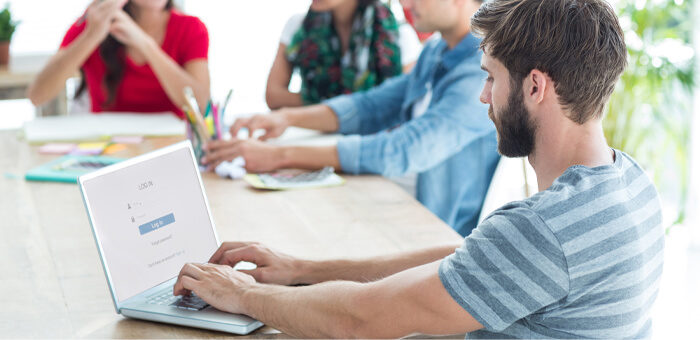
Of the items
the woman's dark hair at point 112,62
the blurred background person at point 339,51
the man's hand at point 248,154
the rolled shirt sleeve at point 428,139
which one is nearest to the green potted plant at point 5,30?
the woman's dark hair at point 112,62

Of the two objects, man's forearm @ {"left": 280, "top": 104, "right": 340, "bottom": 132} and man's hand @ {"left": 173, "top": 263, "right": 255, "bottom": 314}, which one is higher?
man's forearm @ {"left": 280, "top": 104, "right": 340, "bottom": 132}

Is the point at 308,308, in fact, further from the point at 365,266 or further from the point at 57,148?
the point at 57,148

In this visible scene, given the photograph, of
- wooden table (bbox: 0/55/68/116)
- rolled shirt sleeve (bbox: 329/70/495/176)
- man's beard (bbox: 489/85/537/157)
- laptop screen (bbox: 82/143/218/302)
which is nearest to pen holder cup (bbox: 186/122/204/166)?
rolled shirt sleeve (bbox: 329/70/495/176)

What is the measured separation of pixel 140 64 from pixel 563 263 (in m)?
2.13

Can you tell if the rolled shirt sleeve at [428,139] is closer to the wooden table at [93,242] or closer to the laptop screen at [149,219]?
the wooden table at [93,242]

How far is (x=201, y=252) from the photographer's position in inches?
51.8

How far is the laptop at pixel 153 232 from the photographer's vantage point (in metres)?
1.14

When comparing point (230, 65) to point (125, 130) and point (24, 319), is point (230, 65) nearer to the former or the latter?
point (125, 130)

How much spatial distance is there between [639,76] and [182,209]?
2.46m

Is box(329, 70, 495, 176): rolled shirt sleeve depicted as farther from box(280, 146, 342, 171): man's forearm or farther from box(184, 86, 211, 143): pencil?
box(184, 86, 211, 143): pencil

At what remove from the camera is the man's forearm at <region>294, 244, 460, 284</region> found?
1.30 metres

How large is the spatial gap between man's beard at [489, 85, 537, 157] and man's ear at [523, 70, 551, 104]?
0.04 feet

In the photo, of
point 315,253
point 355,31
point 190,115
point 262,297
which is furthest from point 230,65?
point 262,297

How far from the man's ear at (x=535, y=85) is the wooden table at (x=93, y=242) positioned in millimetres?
512
